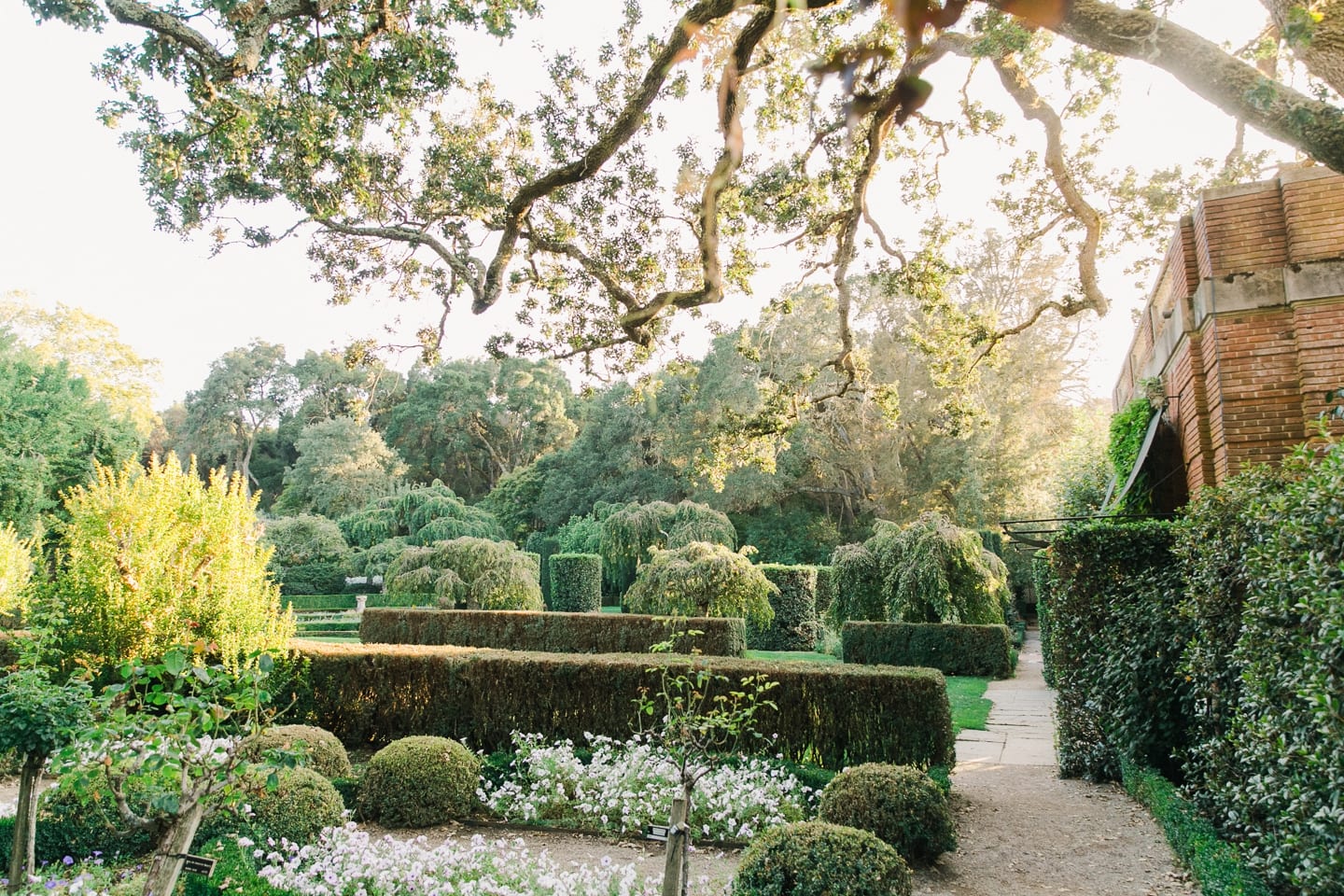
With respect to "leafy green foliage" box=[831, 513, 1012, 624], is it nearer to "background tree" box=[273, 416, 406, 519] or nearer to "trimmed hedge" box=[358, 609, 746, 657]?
"trimmed hedge" box=[358, 609, 746, 657]

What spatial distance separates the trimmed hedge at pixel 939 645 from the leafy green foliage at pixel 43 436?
20.0 m

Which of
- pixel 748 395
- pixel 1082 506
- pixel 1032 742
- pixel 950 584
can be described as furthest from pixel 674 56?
pixel 748 395

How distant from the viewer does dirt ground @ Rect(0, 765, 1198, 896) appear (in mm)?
4645

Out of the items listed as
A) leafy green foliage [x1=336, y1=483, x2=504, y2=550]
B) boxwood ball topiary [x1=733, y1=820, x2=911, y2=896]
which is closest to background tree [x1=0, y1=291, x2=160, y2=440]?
leafy green foliage [x1=336, y1=483, x2=504, y2=550]

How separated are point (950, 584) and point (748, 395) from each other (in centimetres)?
1539

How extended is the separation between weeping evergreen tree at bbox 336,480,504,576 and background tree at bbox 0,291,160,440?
968 cm

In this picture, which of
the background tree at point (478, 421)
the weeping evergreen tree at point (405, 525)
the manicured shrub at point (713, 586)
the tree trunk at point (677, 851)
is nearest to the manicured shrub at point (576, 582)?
the manicured shrub at point (713, 586)

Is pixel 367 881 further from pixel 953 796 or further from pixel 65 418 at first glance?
pixel 65 418

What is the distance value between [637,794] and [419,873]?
196 cm

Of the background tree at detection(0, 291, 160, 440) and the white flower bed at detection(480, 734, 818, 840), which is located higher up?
the background tree at detection(0, 291, 160, 440)

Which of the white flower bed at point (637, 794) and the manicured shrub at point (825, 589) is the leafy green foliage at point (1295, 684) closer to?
the white flower bed at point (637, 794)

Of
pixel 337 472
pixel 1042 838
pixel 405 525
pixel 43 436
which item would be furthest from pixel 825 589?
pixel 337 472

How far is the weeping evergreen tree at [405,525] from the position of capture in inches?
1186

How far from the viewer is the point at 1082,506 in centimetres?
1171
